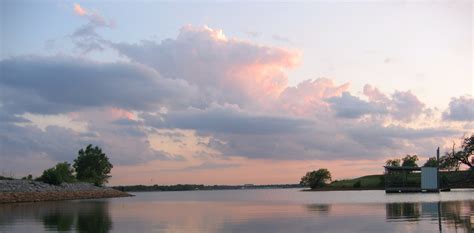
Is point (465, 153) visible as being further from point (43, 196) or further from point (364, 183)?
point (364, 183)

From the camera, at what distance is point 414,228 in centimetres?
2559

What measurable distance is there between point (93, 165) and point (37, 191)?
59.1 m

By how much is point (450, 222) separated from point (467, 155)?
33.3 ft

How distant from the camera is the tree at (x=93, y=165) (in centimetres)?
13562

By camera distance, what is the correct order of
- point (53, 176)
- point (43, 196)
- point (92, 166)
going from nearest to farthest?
point (43, 196) < point (53, 176) < point (92, 166)

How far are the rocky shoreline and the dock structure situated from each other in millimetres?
57028

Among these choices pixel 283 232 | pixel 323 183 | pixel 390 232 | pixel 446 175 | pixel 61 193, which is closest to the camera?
pixel 390 232

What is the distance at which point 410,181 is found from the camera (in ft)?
319

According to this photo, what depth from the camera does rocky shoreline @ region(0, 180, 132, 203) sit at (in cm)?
7244

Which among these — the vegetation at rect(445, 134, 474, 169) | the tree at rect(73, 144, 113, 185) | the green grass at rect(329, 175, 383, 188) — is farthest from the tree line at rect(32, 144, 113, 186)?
the vegetation at rect(445, 134, 474, 169)

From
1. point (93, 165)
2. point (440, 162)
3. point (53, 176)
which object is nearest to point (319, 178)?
point (93, 165)

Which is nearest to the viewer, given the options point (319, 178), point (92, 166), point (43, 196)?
point (43, 196)

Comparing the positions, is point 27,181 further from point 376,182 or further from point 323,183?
point 323,183

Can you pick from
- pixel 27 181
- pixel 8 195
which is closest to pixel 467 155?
pixel 8 195
